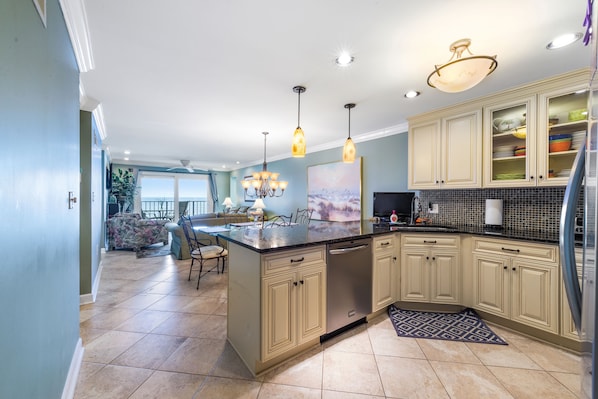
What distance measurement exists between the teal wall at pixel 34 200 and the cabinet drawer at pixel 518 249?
332 cm

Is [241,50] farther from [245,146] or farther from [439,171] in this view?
[245,146]

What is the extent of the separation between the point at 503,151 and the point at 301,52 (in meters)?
2.43

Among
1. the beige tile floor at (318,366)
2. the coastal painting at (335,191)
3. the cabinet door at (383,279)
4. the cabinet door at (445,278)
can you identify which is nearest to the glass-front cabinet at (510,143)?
the cabinet door at (445,278)

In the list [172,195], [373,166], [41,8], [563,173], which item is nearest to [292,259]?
[41,8]

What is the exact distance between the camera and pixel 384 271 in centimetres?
258

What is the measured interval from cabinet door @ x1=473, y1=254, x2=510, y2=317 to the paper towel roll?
0.55 metres

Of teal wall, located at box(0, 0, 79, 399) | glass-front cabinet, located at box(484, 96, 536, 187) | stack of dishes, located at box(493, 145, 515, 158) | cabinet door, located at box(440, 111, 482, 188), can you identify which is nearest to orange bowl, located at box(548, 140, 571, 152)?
glass-front cabinet, located at box(484, 96, 536, 187)

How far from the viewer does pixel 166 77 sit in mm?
2303

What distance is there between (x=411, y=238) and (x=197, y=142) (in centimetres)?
453

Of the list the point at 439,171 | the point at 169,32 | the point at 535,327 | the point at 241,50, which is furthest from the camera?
the point at 439,171

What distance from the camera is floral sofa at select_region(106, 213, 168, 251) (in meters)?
5.47

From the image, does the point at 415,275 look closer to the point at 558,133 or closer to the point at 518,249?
the point at 518,249

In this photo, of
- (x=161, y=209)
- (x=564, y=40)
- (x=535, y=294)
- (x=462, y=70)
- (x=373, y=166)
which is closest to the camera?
(x=462, y=70)

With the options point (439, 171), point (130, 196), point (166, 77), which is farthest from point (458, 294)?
point (130, 196)
